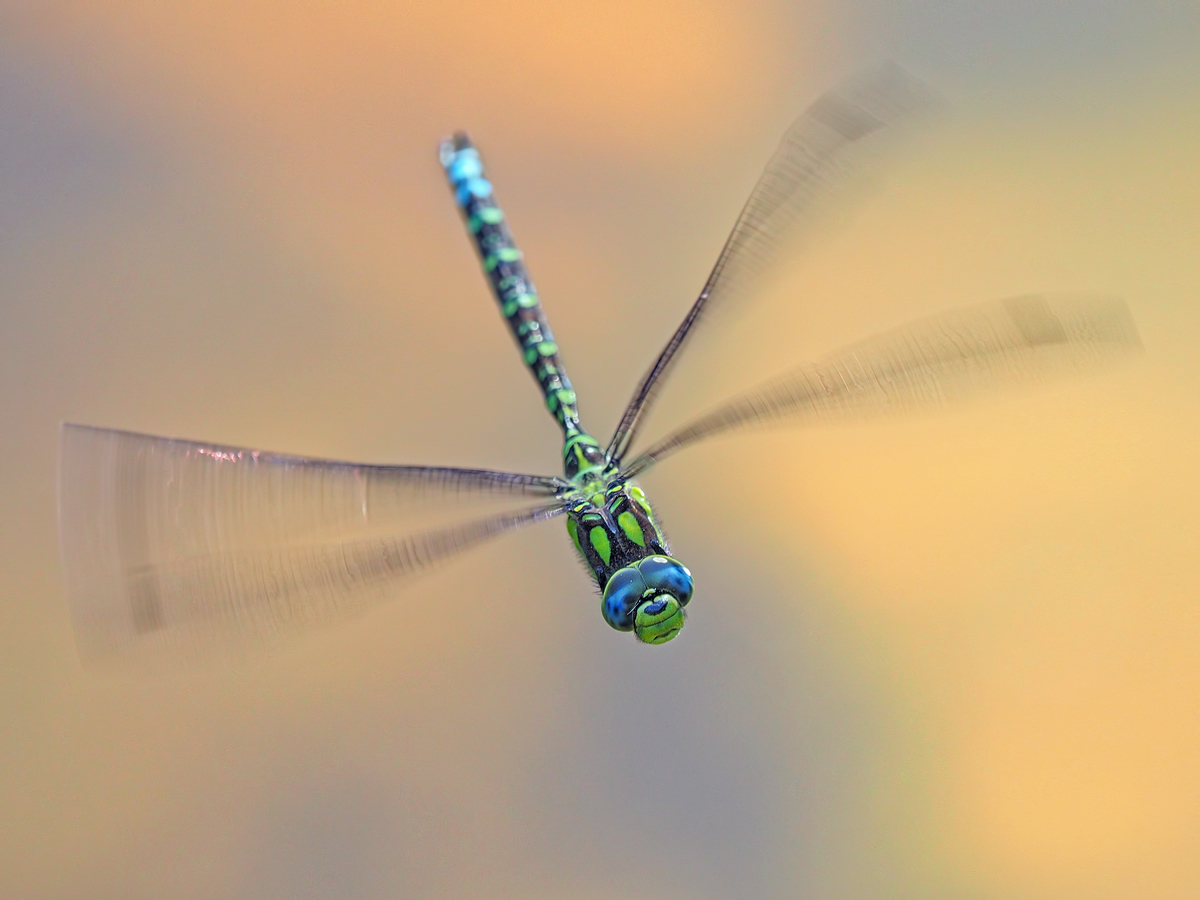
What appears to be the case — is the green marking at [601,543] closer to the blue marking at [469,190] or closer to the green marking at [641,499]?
the green marking at [641,499]

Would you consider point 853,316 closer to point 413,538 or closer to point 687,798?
point 687,798

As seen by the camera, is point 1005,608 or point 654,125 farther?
point 654,125

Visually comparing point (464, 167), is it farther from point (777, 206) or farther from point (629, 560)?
point (629, 560)

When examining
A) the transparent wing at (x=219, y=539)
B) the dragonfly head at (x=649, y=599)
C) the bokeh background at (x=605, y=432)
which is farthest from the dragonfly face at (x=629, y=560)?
the bokeh background at (x=605, y=432)

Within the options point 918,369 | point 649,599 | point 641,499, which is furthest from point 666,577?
point 918,369

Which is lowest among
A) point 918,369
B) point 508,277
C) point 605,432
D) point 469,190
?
point 918,369

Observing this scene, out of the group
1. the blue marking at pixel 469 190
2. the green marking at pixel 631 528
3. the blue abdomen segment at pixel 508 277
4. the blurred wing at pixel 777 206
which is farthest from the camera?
the blue marking at pixel 469 190

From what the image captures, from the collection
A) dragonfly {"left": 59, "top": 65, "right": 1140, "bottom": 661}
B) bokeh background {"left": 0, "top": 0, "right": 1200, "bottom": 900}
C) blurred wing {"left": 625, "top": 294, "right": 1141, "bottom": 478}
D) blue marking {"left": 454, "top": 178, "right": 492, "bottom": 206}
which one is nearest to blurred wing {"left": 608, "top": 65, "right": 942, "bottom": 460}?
dragonfly {"left": 59, "top": 65, "right": 1140, "bottom": 661}

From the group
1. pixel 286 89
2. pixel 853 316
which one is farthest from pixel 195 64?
pixel 853 316
